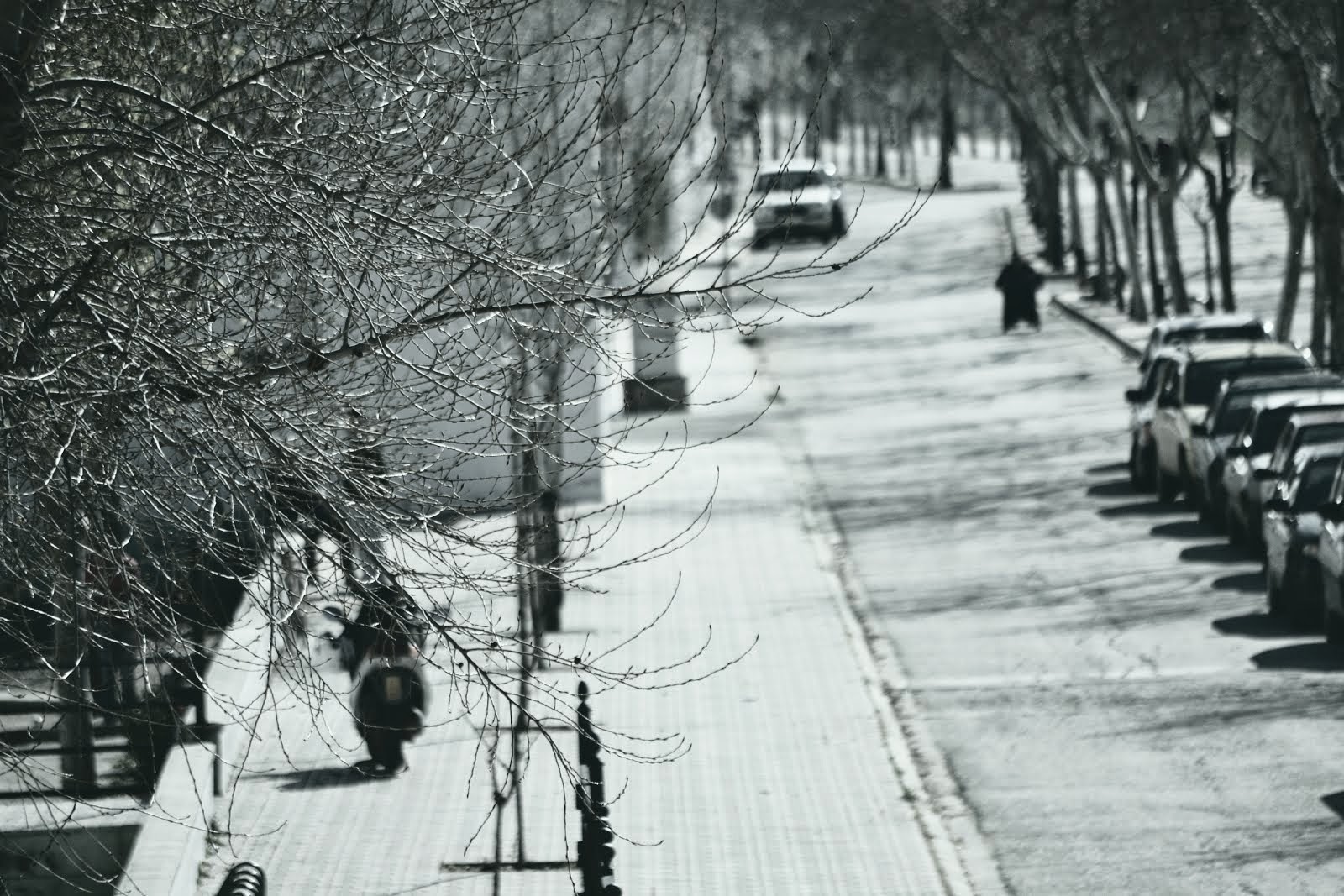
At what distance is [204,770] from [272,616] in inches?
247

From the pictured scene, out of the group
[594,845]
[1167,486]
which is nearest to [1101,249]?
[1167,486]

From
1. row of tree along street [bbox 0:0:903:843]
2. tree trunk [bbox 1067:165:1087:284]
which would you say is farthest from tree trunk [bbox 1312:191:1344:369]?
row of tree along street [bbox 0:0:903:843]

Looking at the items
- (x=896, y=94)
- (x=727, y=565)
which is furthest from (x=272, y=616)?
(x=896, y=94)

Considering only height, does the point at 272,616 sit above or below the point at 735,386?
above

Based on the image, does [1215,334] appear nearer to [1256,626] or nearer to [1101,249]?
[1256,626]

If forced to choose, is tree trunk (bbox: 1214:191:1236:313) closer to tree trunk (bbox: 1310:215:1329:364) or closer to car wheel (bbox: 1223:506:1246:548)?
tree trunk (bbox: 1310:215:1329:364)

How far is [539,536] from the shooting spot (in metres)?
9.90

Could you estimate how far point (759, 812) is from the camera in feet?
46.3

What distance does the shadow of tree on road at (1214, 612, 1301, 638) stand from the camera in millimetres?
18328

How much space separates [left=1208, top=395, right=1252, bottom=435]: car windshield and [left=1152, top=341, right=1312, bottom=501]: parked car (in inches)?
43.5

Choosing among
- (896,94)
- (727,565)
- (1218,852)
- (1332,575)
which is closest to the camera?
(1218,852)

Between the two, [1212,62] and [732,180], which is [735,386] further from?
[732,180]

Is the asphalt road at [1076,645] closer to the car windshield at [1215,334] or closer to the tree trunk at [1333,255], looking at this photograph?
the car windshield at [1215,334]

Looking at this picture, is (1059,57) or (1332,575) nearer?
(1332,575)
